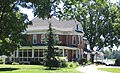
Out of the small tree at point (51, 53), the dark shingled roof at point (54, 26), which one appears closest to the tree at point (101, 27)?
the dark shingled roof at point (54, 26)

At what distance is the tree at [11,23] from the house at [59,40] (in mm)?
33800

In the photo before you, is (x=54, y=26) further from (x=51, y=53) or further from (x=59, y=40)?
(x=51, y=53)

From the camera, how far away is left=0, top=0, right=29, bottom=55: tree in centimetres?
1878

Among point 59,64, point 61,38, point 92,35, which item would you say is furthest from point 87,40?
point 59,64

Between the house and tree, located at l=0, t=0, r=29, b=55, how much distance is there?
33800 millimetres

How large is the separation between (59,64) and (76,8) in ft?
81.3

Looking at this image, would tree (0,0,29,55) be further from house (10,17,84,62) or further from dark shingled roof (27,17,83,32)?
dark shingled roof (27,17,83,32)

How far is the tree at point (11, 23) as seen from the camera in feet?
61.6

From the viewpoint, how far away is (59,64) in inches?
1642

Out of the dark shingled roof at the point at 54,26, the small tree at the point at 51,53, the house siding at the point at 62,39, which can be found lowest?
the small tree at the point at 51,53

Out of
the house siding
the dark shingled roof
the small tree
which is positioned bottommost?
the small tree

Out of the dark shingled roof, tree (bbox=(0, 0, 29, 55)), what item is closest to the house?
the dark shingled roof

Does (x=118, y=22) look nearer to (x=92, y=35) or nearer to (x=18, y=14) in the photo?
(x=92, y=35)

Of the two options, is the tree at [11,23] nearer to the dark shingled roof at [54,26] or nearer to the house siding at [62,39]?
the dark shingled roof at [54,26]
